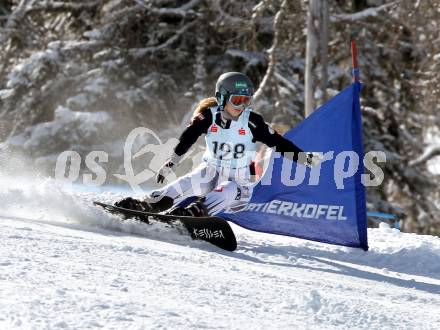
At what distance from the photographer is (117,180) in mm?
16125

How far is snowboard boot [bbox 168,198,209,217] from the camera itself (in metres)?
6.20

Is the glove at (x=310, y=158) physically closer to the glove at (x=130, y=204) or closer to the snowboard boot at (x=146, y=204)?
the snowboard boot at (x=146, y=204)

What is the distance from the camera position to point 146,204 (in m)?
6.53

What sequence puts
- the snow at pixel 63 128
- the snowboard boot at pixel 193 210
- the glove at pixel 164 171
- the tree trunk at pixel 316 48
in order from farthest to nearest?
the snow at pixel 63 128, the tree trunk at pixel 316 48, the glove at pixel 164 171, the snowboard boot at pixel 193 210

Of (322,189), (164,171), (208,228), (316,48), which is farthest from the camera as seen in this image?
(316,48)

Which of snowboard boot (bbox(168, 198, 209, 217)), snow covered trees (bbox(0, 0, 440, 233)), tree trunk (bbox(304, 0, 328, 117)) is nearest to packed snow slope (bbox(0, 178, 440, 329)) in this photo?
snowboard boot (bbox(168, 198, 209, 217))

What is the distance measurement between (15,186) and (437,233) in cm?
Answer: 1380

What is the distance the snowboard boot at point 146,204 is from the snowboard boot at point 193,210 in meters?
0.30

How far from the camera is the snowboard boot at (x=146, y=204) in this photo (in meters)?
6.43

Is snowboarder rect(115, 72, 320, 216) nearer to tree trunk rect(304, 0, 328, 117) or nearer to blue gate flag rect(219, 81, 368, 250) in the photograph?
blue gate flag rect(219, 81, 368, 250)

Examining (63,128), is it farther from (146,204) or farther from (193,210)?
(193,210)

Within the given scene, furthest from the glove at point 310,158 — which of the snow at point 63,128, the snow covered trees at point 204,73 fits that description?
the snow at point 63,128

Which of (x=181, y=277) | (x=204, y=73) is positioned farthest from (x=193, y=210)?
(x=204, y=73)

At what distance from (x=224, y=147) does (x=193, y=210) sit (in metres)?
0.69
